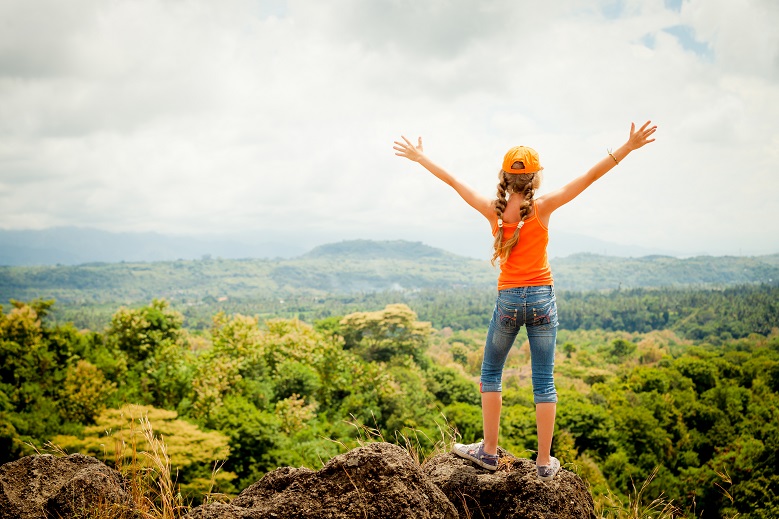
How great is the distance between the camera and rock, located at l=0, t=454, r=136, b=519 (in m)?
3.38

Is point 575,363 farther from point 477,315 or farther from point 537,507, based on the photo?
point 477,315

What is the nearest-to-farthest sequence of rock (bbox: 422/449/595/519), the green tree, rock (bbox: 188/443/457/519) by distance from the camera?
1. rock (bbox: 188/443/457/519)
2. rock (bbox: 422/449/595/519)
3. the green tree

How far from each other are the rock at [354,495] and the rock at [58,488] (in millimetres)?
775

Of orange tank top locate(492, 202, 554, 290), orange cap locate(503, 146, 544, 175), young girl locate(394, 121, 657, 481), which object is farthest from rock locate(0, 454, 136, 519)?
orange cap locate(503, 146, 544, 175)

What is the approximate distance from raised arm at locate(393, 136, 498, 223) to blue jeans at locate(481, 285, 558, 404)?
59 cm

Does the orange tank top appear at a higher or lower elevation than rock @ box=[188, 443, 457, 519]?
higher

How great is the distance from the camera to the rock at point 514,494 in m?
3.29

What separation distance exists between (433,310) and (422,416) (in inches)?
4805

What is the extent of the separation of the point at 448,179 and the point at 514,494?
2194mm

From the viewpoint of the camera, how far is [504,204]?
12.5 ft

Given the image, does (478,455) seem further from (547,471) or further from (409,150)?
(409,150)

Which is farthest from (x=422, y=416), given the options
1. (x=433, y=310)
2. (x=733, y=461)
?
(x=433, y=310)

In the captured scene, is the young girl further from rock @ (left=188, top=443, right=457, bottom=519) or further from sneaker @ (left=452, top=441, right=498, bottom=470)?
rock @ (left=188, top=443, right=457, bottom=519)

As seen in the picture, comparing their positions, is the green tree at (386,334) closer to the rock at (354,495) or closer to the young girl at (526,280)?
the young girl at (526,280)
